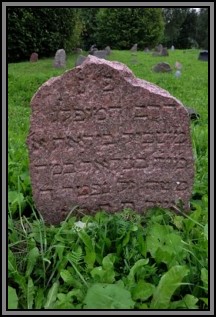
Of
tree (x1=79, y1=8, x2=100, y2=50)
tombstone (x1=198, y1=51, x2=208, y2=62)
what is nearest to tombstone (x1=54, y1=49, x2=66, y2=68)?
tombstone (x1=198, y1=51, x2=208, y2=62)

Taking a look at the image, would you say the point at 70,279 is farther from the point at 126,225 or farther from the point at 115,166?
the point at 115,166

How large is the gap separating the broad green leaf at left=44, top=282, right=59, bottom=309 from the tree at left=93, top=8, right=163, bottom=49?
18.4 metres

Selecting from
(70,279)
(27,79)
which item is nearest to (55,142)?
(70,279)

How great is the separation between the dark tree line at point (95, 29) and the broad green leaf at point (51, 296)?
431 cm

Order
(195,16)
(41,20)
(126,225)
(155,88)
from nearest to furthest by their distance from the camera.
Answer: (126,225), (155,88), (41,20), (195,16)

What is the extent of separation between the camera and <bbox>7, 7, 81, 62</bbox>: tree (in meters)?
12.8

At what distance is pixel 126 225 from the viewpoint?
2.69 meters

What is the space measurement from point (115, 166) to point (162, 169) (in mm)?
292

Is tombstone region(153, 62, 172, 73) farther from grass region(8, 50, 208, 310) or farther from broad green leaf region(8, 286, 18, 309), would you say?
broad green leaf region(8, 286, 18, 309)

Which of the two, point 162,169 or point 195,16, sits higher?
point 195,16

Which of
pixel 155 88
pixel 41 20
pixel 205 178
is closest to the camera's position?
pixel 155 88

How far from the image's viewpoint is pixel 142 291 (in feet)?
7.25

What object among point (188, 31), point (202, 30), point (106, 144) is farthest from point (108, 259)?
point (188, 31)

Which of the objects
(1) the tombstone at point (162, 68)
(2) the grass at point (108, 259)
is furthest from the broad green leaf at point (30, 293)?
(1) the tombstone at point (162, 68)
